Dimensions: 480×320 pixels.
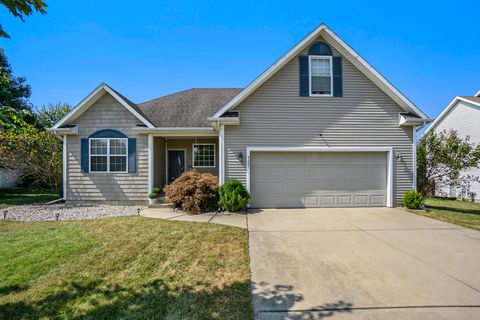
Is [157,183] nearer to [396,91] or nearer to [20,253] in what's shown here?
[20,253]

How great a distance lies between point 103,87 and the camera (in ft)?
36.1

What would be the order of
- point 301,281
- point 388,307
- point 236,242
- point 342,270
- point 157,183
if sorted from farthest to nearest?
point 157,183
point 236,242
point 342,270
point 301,281
point 388,307

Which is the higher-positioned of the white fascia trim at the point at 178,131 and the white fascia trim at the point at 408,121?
the white fascia trim at the point at 408,121

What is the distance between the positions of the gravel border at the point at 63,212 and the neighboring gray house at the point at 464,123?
1886 centimetres

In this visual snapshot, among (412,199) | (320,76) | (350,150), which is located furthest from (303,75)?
(412,199)

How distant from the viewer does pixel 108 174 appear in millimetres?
11344

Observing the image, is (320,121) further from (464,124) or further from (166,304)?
(464,124)

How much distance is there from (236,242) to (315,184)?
17.9ft

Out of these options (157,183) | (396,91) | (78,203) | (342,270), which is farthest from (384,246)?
(78,203)

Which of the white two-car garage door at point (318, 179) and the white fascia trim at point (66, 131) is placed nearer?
the white two-car garage door at point (318, 179)

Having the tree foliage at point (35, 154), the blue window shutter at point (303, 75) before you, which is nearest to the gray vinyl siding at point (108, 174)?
the tree foliage at point (35, 154)

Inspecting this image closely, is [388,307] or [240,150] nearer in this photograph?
[388,307]

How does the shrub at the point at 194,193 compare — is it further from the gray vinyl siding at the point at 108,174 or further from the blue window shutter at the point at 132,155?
the blue window shutter at the point at 132,155

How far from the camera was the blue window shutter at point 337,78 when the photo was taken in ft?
33.4
